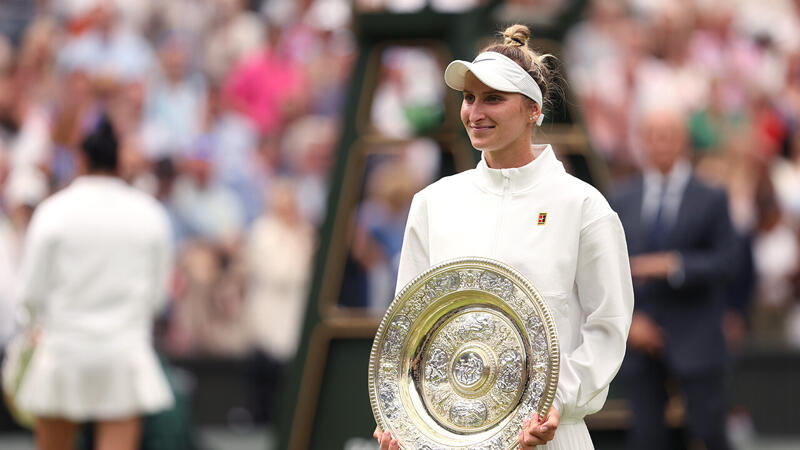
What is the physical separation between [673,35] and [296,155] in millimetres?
3980

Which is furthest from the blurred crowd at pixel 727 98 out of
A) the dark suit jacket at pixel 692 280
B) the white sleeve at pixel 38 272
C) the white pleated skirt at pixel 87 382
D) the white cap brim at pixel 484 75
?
the white cap brim at pixel 484 75

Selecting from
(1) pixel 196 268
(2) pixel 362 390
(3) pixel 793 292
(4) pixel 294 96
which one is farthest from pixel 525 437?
(4) pixel 294 96

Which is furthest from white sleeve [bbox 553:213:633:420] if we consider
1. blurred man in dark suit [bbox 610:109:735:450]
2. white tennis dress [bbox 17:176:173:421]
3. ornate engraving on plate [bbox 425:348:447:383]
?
white tennis dress [bbox 17:176:173:421]

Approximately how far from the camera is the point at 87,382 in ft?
22.9

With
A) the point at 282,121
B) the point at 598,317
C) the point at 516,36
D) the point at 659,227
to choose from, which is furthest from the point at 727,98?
the point at 598,317

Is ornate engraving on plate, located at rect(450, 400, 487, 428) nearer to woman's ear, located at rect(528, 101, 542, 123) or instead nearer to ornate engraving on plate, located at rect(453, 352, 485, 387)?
ornate engraving on plate, located at rect(453, 352, 485, 387)

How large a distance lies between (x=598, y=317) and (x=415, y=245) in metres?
0.57

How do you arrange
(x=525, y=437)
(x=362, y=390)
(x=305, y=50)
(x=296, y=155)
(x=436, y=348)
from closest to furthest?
(x=525, y=437) → (x=436, y=348) → (x=362, y=390) → (x=296, y=155) → (x=305, y=50)

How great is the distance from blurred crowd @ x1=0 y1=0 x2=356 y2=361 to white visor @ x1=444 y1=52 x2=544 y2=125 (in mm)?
7248

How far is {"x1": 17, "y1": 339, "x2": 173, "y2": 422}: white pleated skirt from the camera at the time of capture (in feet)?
22.8

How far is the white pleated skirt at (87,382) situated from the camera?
6949 millimetres

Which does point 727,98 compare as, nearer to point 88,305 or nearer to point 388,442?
point 88,305

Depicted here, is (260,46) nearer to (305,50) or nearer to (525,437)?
(305,50)

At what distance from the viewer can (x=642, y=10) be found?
568 inches
